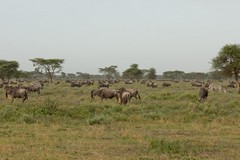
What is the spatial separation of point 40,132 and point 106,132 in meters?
2.70

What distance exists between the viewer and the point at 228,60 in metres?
39.2

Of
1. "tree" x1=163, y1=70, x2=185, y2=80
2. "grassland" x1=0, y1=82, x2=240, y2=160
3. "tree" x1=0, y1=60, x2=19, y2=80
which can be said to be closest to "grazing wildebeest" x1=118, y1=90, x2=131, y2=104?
"grassland" x1=0, y1=82, x2=240, y2=160

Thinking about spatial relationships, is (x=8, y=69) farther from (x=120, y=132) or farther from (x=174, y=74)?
(x=174, y=74)

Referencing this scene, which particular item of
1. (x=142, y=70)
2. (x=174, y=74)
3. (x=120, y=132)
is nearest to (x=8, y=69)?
(x=142, y=70)

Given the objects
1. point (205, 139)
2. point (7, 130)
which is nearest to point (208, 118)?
point (205, 139)

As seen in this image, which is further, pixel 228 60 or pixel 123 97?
pixel 228 60

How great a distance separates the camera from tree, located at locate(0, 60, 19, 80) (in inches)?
2808

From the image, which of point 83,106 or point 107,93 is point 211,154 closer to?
point 83,106

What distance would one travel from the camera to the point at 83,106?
71.3 feet

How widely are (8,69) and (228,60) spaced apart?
154ft

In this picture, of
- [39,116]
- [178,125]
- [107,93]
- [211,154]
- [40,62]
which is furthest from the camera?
[40,62]

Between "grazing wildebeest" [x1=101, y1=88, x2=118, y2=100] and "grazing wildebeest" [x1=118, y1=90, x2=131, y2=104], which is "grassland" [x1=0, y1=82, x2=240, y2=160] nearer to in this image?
"grazing wildebeest" [x1=118, y1=90, x2=131, y2=104]

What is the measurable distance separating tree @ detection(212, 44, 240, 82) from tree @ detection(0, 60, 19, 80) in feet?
148

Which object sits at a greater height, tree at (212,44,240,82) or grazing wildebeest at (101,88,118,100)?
tree at (212,44,240,82)
